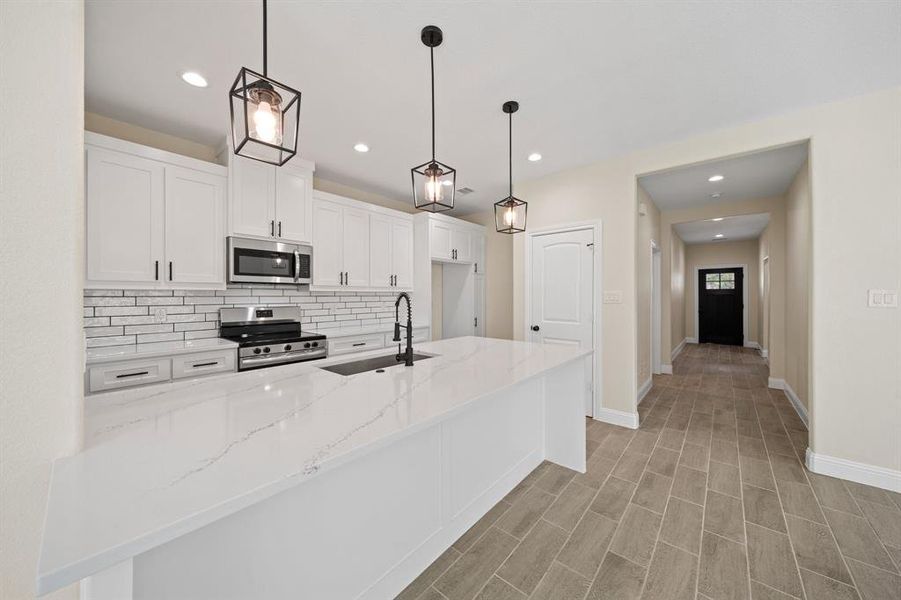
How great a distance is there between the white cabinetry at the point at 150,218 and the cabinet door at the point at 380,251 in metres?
1.52

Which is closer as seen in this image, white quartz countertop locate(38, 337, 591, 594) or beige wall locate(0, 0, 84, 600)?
white quartz countertop locate(38, 337, 591, 594)

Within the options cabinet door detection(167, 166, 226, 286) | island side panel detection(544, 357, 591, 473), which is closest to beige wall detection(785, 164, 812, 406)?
island side panel detection(544, 357, 591, 473)

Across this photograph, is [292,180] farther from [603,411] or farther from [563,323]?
[603,411]

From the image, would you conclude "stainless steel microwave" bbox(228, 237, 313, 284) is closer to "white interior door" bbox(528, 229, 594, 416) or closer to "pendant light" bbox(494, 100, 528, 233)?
"pendant light" bbox(494, 100, 528, 233)

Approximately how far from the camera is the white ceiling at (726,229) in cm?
573

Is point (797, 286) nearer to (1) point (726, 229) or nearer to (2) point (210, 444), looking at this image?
(1) point (726, 229)

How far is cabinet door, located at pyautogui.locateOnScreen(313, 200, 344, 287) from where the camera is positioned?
139 inches

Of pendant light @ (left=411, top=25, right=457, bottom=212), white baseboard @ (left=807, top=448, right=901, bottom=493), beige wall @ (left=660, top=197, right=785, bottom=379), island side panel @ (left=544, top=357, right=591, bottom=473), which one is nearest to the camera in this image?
pendant light @ (left=411, top=25, right=457, bottom=212)

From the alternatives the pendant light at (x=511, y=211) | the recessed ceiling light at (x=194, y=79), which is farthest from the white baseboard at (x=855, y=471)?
the recessed ceiling light at (x=194, y=79)

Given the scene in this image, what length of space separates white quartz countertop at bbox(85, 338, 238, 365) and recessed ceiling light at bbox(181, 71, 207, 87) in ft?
5.86

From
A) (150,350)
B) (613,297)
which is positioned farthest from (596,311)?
(150,350)

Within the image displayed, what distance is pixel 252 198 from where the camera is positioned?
9.93 ft

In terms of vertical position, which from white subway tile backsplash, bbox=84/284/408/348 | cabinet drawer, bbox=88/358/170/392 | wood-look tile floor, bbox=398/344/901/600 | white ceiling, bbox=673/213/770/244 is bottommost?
wood-look tile floor, bbox=398/344/901/600

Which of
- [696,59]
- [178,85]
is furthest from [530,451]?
[178,85]
